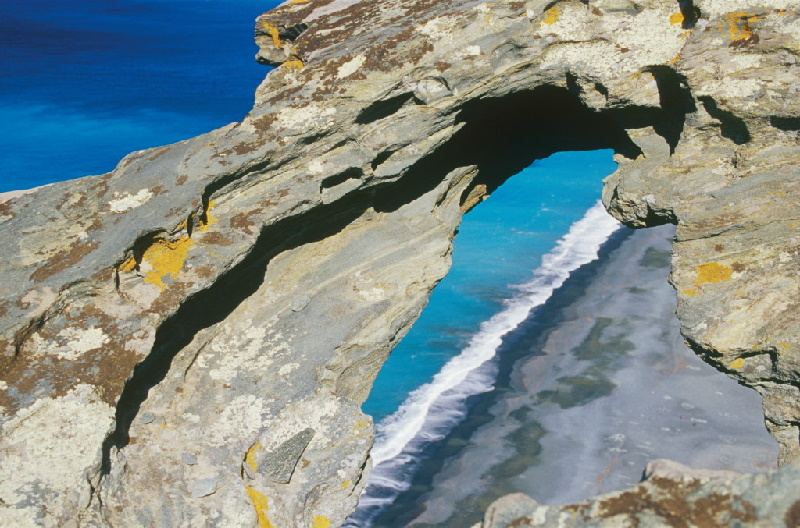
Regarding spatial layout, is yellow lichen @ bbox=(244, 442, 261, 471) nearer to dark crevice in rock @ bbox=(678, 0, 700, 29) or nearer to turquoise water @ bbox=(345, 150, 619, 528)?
dark crevice in rock @ bbox=(678, 0, 700, 29)

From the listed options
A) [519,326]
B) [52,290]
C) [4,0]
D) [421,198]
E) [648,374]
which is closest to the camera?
[52,290]

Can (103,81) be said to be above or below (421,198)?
above

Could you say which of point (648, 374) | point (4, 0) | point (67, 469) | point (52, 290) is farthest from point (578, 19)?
point (4, 0)

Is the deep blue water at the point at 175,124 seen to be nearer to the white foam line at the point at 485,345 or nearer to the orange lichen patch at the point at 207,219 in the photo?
the white foam line at the point at 485,345

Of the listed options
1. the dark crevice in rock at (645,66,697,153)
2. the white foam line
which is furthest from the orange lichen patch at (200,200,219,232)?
the white foam line

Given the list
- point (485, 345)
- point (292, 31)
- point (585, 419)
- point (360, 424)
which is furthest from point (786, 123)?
point (485, 345)

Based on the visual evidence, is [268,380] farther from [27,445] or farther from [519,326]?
[519,326]
